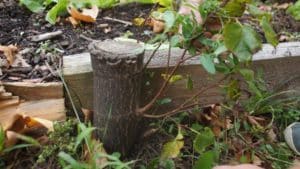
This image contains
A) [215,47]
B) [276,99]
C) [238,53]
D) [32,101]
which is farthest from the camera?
[276,99]

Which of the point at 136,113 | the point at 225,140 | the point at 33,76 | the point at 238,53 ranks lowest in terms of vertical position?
the point at 225,140

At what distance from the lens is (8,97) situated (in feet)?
4.87

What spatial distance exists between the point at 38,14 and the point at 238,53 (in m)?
1.19

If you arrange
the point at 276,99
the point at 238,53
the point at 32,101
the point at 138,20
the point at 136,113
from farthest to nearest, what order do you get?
1. the point at 138,20
2. the point at 276,99
3. the point at 32,101
4. the point at 136,113
5. the point at 238,53

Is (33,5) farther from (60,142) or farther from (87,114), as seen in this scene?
(60,142)

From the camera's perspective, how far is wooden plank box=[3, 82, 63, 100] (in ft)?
4.98

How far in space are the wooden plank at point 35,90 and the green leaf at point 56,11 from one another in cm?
44

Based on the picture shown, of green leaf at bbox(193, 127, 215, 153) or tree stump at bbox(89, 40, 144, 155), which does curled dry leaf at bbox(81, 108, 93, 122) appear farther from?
green leaf at bbox(193, 127, 215, 153)

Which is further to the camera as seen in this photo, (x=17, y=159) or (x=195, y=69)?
(x=195, y=69)

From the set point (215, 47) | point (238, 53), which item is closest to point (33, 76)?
point (215, 47)

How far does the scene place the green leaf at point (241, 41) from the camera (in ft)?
3.44

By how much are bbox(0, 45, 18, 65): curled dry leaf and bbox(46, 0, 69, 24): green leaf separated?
26 centimetres

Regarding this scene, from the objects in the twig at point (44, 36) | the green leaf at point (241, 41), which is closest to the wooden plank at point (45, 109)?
the twig at point (44, 36)

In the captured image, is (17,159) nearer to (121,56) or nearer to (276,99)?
(121,56)
